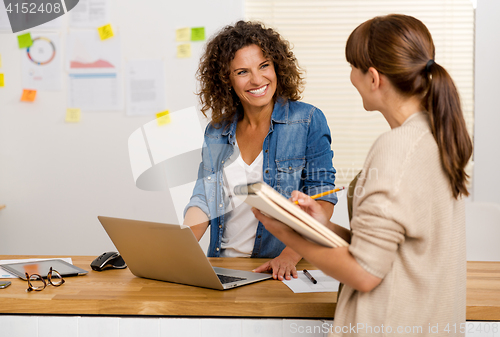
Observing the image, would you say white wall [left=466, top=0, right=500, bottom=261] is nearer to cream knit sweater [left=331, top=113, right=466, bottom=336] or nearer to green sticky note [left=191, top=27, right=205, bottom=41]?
green sticky note [left=191, top=27, right=205, bottom=41]

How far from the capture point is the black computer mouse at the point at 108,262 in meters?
1.36

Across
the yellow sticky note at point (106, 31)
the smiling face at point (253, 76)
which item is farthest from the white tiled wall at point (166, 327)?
the yellow sticky note at point (106, 31)

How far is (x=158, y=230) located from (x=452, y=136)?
0.69 metres

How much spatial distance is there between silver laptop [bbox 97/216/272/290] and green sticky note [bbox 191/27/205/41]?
1.90m

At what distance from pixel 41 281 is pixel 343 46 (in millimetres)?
2329

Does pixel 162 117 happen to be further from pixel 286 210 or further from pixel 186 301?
pixel 286 210

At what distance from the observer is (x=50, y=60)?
2941mm

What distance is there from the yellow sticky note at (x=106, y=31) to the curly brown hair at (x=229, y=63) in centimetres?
129

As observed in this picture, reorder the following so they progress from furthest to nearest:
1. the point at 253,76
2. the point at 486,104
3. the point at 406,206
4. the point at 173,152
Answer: the point at 173,152 < the point at 486,104 < the point at 253,76 < the point at 406,206

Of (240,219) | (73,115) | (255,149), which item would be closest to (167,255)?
(240,219)

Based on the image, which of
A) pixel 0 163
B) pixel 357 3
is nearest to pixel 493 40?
pixel 357 3

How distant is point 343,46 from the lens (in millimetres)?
2916

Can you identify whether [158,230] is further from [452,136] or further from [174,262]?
[452,136]

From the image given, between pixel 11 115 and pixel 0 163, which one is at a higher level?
pixel 11 115
